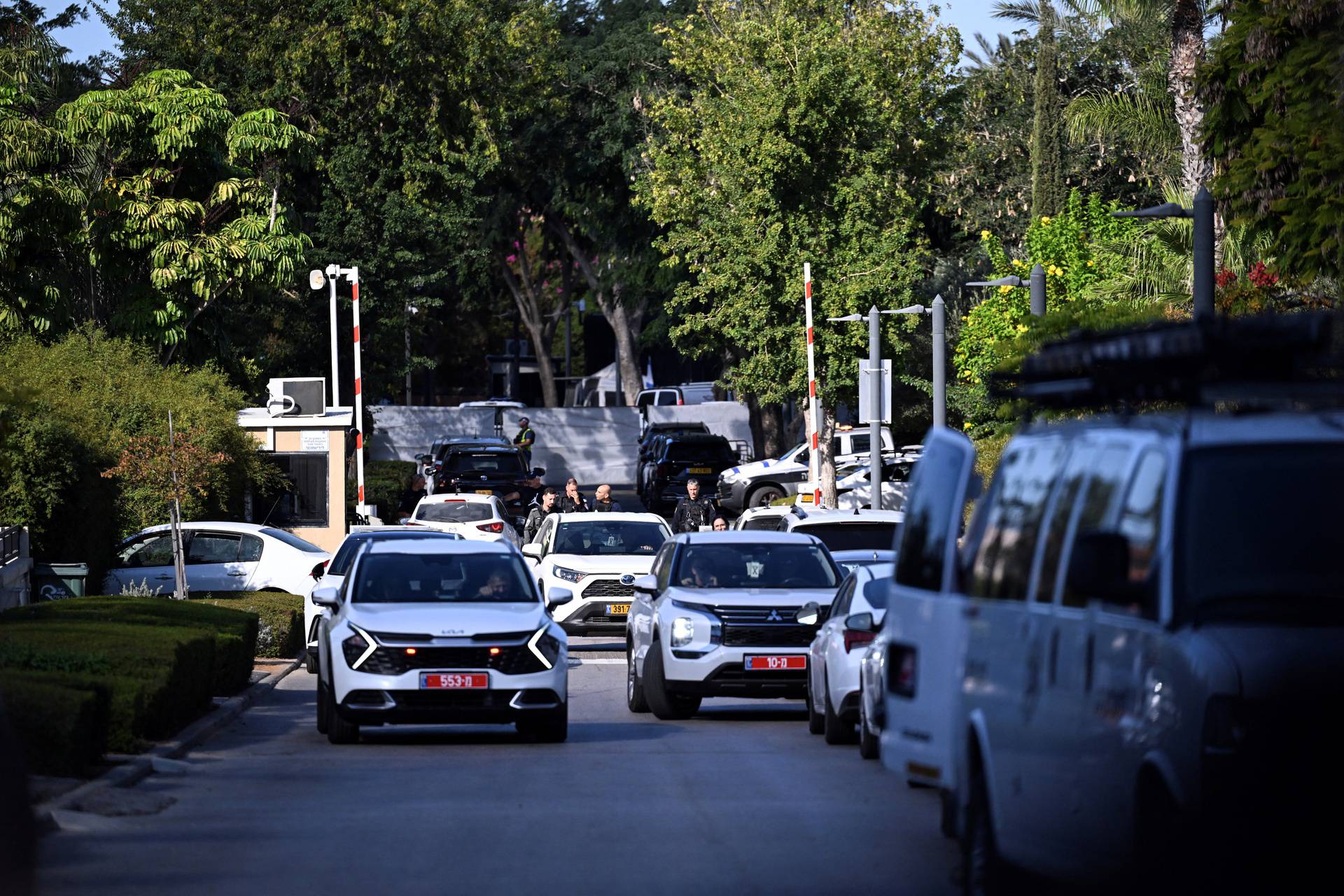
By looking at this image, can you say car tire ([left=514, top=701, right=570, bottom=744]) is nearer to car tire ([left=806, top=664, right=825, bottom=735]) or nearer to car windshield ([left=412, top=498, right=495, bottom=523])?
car tire ([left=806, top=664, right=825, bottom=735])

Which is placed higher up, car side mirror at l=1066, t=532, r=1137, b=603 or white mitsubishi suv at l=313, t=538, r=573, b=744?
car side mirror at l=1066, t=532, r=1137, b=603

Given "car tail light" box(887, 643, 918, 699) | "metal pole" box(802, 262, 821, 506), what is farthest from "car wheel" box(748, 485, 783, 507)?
"car tail light" box(887, 643, 918, 699)

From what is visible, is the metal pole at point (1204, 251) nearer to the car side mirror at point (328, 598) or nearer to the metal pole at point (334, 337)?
the car side mirror at point (328, 598)

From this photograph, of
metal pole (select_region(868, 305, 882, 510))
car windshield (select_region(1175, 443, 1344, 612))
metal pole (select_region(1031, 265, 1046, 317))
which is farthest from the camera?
metal pole (select_region(868, 305, 882, 510))

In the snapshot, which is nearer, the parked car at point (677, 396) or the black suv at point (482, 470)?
the black suv at point (482, 470)

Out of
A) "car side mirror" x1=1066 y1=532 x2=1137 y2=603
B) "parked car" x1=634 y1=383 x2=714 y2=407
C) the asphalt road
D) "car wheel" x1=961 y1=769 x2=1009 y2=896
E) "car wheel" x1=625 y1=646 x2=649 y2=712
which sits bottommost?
"car wheel" x1=625 y1=646 x2=649 y2=712

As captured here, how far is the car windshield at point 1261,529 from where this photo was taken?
22.3 ft

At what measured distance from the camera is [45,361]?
32812mm

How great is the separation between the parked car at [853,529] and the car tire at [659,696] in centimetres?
496

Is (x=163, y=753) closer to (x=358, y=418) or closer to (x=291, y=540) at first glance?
(x=291, y=540)

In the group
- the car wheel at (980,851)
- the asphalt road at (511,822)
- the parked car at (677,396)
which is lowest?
the asphalt road at (511,822)

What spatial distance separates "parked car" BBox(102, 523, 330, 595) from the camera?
28.2 meters

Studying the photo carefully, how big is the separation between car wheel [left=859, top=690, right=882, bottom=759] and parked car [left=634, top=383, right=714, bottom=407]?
54.3 meters

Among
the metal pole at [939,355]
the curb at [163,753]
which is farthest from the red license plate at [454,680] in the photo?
the metal pole at [939,355]
